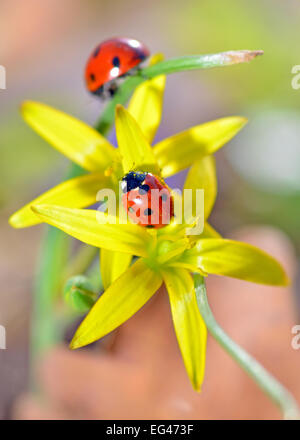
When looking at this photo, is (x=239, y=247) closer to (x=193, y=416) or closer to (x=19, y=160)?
(x=193, y=416)

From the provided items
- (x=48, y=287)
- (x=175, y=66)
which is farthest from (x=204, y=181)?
(x=48, y=287)

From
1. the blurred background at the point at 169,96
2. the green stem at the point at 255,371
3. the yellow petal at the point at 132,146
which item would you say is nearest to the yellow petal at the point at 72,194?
the yellow petal at the point at 132,146

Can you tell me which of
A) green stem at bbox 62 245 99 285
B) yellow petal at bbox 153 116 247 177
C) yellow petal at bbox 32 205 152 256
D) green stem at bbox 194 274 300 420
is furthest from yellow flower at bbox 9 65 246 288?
green stem at bbox 62 245 99 285

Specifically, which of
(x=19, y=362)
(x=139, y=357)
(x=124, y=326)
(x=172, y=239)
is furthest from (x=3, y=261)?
(x=172, y=239)

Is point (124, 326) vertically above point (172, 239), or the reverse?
point (124, 326)

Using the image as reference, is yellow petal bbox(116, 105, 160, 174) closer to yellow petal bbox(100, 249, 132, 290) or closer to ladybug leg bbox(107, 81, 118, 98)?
yellow petal bbox(100, 249, 132, 290)

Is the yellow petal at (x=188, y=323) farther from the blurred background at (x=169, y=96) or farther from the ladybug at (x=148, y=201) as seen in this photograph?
the blurred background at (x=169, y=96)

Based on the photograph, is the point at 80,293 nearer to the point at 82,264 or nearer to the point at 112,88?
the point at 82,264
